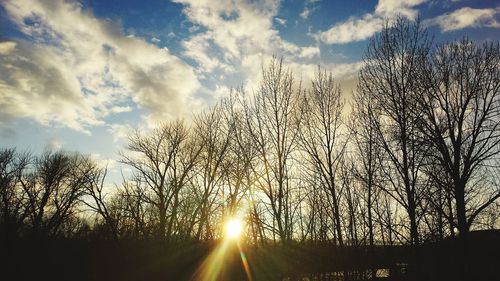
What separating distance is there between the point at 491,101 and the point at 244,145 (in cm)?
1246

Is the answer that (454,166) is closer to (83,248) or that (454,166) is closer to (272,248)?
(272,248)

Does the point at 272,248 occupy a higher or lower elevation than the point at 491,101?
lower

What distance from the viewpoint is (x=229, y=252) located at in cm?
1472

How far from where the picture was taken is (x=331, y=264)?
1170 centimetres

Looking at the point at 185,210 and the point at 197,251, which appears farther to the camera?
the point at 185,210

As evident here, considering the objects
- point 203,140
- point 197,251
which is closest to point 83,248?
point 197,251

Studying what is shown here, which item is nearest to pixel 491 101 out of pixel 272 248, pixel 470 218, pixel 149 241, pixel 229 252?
pixel 470 218

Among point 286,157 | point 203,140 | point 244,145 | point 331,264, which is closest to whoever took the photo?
point 331,264

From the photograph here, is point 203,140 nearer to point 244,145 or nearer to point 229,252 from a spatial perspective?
point 244,145

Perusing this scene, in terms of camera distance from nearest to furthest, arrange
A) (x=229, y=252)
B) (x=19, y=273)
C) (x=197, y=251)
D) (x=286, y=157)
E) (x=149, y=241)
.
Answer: (x=19, y=273), (x=149, y=241), (x=197, y=251), (x=229, y=252), (x=286, y=157)

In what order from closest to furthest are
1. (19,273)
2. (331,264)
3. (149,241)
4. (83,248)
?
(19,273), (83,248), (331,264), (149,241)

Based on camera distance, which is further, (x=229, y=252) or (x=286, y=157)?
(x=286, y=157)

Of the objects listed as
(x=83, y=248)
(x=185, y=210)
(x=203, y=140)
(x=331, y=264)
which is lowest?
(x=331, y=264)

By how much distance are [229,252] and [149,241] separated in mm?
4014
